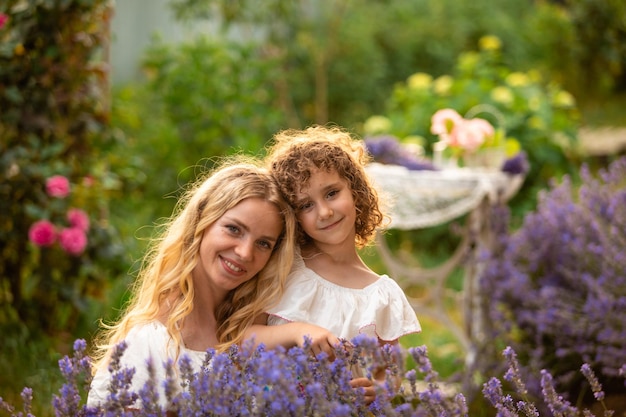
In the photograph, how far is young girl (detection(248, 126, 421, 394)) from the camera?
6.53 ft

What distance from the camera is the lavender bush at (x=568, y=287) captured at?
2.83 meters

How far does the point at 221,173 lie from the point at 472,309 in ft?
6.81

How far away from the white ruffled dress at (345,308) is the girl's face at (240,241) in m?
0.12

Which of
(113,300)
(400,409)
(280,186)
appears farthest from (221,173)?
(113,300)

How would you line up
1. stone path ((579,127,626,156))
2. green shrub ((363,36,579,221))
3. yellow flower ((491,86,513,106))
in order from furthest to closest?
stone path ((579,127,626,156))
green shrub ((363,36,579,221))
yellow flower ((491,86,513,106))

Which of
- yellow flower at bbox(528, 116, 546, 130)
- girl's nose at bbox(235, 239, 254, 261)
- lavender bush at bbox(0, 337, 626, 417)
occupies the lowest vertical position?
lavender bush at bbox(0, 337, 626, 417)

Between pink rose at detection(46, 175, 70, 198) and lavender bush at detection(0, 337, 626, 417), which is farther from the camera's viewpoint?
pink rose at detection(46, 175, 70, 198)

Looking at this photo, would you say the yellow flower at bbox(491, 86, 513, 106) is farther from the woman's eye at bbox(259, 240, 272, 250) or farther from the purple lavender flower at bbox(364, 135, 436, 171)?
the woman's eye at bbox(259, 240, 272, 250)

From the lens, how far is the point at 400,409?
1.34 m

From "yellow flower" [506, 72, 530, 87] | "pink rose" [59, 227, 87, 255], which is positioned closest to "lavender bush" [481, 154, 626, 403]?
"pink rose" [59, 227, 87, 255]

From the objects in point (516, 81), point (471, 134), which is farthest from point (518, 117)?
point (471, 134)

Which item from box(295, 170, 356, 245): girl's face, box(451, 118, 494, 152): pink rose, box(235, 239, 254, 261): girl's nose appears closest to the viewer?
box(235, 239, 254, 261): girl's nose

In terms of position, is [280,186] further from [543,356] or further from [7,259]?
[7,259]

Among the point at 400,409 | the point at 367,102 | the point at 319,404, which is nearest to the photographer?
the point at 319,404
